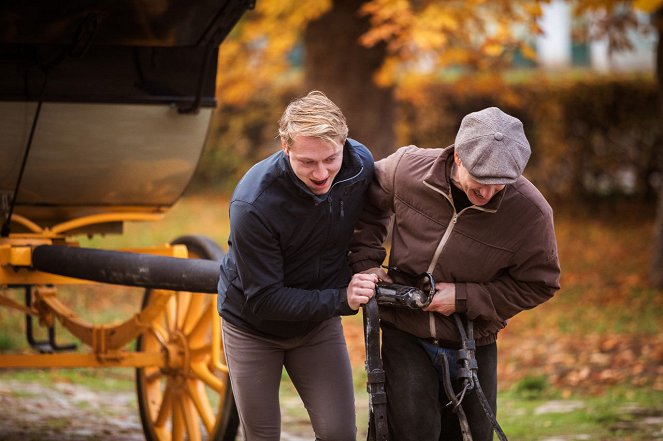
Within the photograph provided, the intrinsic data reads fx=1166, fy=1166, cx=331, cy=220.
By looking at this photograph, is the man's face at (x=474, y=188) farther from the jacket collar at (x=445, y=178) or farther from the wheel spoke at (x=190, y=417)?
the wheel spoke at (x=190, y=417)

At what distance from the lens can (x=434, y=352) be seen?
13.1 ft

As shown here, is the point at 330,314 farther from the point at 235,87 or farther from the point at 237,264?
the point at 235,87

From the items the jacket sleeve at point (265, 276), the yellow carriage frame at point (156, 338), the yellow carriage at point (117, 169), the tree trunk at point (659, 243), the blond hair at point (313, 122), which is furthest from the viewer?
the tree trunk at point (659, 243)

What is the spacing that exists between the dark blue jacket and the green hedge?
11.9 m

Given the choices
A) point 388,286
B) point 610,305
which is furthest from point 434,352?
point 610,305

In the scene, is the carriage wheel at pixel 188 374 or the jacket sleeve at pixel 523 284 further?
the carriage wheel at pixel 188 374

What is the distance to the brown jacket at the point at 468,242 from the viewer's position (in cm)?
383

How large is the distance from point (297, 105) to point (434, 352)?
0.99 metres

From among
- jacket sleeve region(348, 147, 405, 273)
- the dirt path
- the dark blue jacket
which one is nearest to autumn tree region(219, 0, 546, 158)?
the dirt path

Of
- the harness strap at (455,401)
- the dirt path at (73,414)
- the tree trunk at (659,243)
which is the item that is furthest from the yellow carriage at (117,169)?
the tree trunk at (659,243)

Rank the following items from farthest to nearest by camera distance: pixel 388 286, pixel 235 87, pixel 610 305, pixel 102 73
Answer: pixel 235 87 < pixel 610 305 < pixel 102 73 < pixel 388 286

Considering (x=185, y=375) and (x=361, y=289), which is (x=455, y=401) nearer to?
(x=361, y=289)

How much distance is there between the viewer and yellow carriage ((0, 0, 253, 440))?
5.17 m

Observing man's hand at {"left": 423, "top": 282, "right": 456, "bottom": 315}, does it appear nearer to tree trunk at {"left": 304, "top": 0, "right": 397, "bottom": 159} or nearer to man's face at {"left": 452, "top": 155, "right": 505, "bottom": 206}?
man's face at {"left": 452, "top": 155, "right": 505, "bottom": 206}
